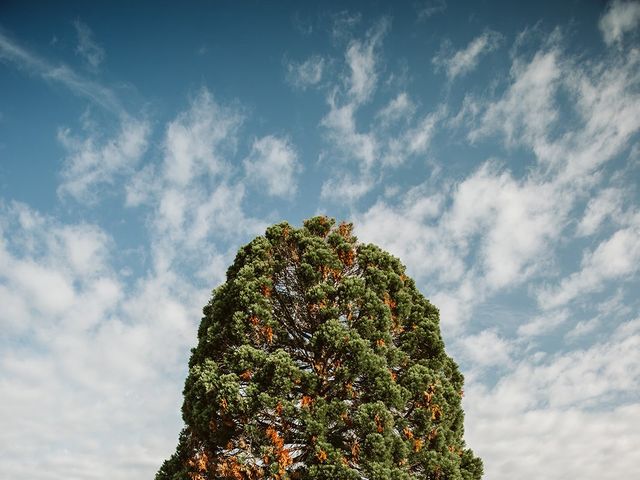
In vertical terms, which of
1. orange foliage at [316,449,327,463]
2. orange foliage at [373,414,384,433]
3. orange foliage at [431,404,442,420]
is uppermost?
orange foliage at [431,404,442,420]

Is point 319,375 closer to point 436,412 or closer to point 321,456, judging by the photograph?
point 321,456

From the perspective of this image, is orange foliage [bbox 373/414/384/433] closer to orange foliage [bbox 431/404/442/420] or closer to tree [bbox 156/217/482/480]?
tree [bbox 156/217/482/480]

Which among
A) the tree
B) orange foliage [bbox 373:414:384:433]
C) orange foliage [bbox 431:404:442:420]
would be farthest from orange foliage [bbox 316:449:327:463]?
orange foliage [bbox 431:404:442:420]

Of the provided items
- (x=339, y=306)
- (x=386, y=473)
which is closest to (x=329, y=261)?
(x=339, y=306)

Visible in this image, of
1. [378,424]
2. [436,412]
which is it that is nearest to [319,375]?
[378,424]

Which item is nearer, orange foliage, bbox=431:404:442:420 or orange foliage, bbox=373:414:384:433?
orange foliage, bbox=373:414:384:433

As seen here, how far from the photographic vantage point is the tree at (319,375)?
11414 millimetres

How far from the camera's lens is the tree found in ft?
37.4

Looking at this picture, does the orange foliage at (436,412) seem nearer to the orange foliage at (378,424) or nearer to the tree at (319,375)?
the tree at (319,375)

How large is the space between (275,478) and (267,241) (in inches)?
277

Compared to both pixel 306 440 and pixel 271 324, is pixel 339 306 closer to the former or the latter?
pixel 271 324

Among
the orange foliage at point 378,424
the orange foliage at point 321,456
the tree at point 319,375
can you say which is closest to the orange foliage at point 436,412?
the tree at point 319,375

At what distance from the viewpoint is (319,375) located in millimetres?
12469

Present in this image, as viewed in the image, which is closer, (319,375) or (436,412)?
(319,375)
